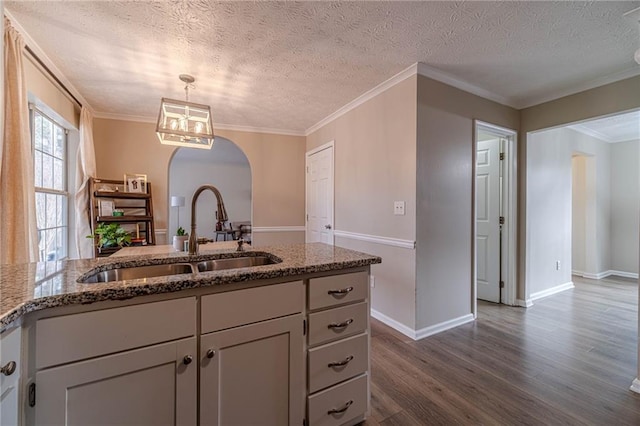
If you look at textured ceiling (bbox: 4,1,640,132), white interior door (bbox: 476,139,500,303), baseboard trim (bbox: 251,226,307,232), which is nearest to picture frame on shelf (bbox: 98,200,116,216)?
textured ceiling (bbox: 4,1,640,132)

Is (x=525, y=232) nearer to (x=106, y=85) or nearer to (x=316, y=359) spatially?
(x=316, y=359)

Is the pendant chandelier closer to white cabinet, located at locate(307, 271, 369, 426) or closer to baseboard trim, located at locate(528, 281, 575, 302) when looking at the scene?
white cabinet, located at locate(307, 271, 369, 426)

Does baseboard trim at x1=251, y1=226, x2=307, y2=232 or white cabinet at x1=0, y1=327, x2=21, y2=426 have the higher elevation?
baseboard trim at x1=251, y1=226, x2=307, y2=232

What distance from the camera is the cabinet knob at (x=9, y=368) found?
2.45 feet

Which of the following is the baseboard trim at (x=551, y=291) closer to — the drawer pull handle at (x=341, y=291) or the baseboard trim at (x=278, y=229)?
the drawer pull handle at (x=341, y=291)

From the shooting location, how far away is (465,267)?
9.33ft

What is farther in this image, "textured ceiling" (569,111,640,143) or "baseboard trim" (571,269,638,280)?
"baseboard trim" (571,269,638,280)

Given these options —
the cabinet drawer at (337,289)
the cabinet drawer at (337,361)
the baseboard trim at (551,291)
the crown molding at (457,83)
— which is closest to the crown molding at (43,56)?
the cabinet drawer at (337,289)

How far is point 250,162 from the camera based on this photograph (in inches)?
172

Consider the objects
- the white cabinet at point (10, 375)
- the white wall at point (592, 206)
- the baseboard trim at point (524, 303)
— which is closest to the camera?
the white cabinet at point (10, 375)

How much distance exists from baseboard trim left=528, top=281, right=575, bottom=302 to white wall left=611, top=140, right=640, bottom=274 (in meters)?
1.69

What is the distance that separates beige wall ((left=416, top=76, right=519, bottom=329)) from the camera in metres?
2.55

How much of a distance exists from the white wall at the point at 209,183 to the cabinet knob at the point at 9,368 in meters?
6.52

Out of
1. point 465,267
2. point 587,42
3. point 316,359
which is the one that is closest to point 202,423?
point 316,359
